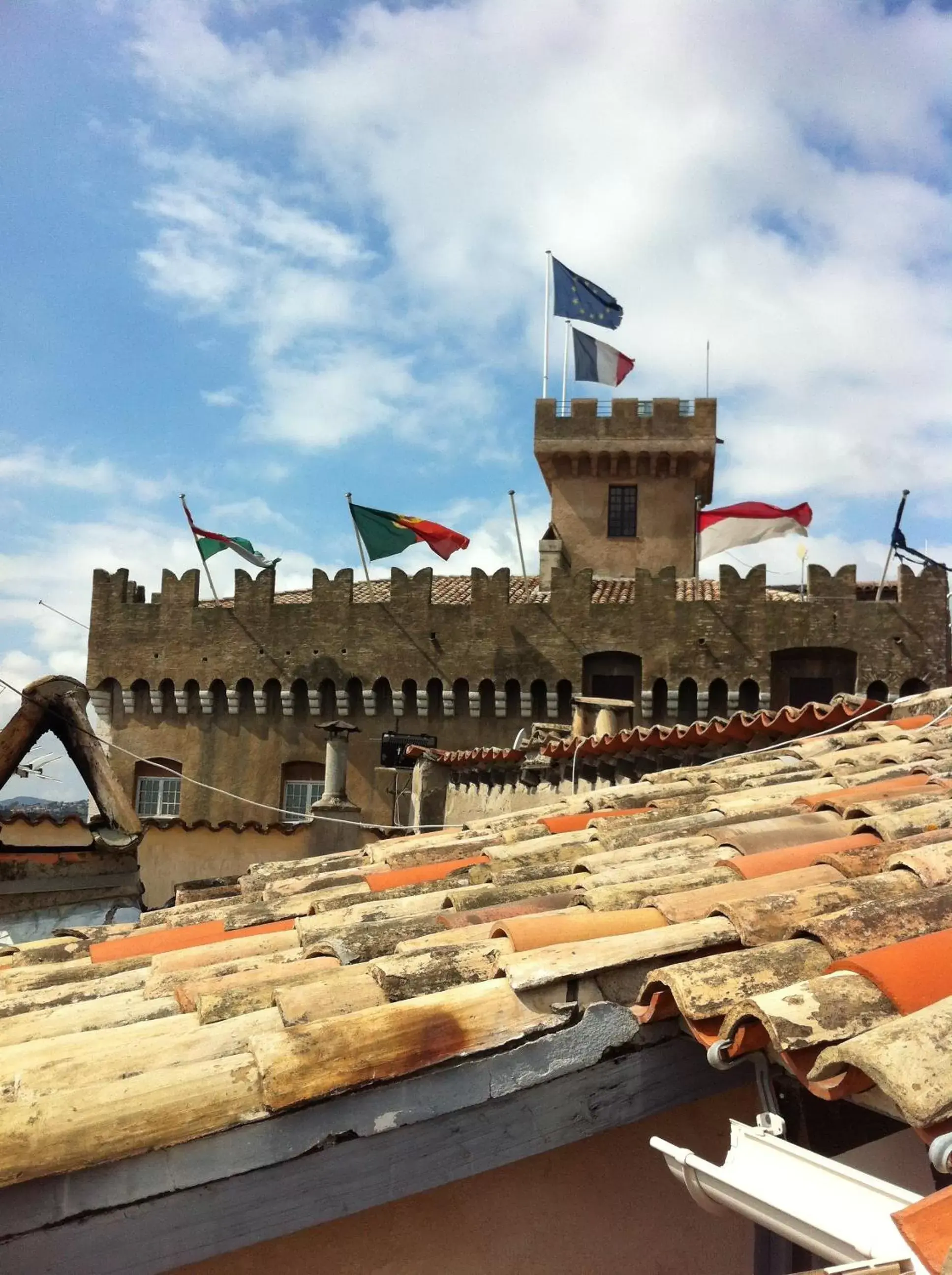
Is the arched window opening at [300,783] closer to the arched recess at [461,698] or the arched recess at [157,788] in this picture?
the arched recess at [157,788]

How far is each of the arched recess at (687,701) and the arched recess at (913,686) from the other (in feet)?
13.5

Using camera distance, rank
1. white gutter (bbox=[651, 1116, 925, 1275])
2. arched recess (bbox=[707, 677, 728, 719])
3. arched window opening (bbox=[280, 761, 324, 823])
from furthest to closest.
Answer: arched window opening (bbox=[280, 761, 324, 823])
arched recess (bbox=[707, 677, 728, 719])
white gutter (bbox=[651, 1116, 925, 1275])

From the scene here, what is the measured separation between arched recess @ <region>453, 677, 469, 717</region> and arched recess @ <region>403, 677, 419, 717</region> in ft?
3.15

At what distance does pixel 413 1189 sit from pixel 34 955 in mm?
2532

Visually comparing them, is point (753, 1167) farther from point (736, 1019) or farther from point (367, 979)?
point (367, 979)

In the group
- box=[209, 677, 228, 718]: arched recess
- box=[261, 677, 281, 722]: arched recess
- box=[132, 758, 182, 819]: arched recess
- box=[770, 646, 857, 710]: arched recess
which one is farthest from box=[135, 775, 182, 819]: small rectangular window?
box=[770, 646, 857, 710]: arched recess

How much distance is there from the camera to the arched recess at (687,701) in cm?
2203

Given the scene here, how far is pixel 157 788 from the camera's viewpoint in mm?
25469

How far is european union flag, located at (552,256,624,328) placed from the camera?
2486 centimetres

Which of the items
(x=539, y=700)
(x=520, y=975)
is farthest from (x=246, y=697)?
(x=520, y=975)

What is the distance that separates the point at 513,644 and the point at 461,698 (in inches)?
68.5

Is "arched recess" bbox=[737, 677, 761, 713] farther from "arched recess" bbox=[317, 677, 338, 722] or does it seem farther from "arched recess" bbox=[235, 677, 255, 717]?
"arched recess" bbox=[235, 677, 255, 717]

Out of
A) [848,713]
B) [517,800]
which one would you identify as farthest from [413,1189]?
[517,800]

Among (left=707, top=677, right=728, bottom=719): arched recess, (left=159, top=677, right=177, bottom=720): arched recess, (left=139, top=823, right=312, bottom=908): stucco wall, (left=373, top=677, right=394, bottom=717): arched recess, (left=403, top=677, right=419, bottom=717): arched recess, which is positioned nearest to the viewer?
(left=139, top=823, right=312, bottom=908): stucco wall
